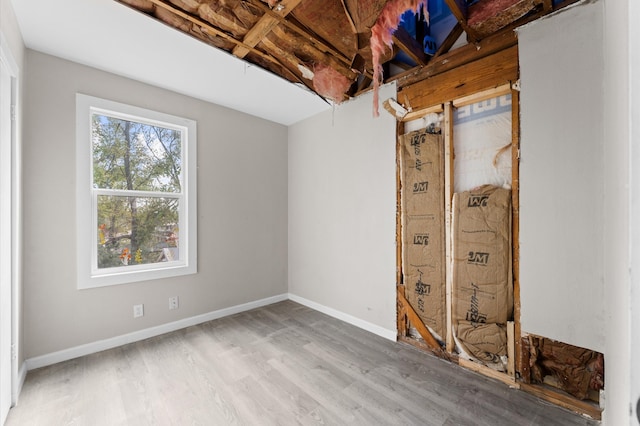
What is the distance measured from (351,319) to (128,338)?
2.28 m

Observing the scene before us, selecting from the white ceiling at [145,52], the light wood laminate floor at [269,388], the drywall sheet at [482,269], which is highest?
the white ceiling at [145,52]

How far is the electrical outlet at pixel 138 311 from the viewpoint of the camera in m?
2.66

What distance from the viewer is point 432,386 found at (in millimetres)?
1971

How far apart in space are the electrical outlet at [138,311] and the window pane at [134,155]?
120cm

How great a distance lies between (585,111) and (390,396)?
2248 millimetres

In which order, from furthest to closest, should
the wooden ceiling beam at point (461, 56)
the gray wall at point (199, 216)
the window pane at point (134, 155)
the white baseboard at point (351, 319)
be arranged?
the white baseboard at point (351, 319) → the window pane at point (134, 155) → the gray wall at point (199, 216) → the wooden ceiling beam at point (461, 56)

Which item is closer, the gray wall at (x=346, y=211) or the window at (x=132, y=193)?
the window at (x=132, y=193)

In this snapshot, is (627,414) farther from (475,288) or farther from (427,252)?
(427,252)

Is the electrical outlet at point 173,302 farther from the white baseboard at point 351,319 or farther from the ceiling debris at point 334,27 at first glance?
the ceiling debris at point 334,27

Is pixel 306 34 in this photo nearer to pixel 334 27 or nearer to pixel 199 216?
pixel 334 27

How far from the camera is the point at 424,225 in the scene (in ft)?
8.13

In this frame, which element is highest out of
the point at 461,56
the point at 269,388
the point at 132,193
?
the point at 461,56

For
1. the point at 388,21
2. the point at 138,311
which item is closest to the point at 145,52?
the point at 388,21

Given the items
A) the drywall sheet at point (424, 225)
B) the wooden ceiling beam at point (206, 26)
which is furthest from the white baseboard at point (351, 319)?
the wooden ceiling beam at point (206, 26)
